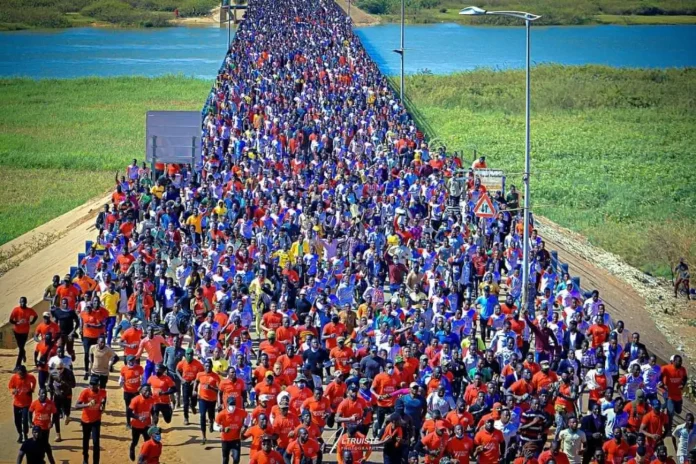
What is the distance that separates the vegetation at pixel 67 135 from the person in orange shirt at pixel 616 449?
26.6 meters

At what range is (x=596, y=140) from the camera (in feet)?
217

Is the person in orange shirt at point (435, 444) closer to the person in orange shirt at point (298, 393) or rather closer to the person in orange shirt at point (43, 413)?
the person in orange shirt at point (298, 393)

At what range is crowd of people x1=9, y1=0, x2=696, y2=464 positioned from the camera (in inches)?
687

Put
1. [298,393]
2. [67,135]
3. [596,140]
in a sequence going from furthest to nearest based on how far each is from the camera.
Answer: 1. [596,140]
2. [67,135]
3. [298,393]

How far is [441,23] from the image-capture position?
148500 mm

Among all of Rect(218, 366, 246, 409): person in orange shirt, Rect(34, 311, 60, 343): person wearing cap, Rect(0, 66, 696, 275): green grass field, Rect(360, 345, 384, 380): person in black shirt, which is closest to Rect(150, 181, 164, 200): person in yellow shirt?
A: Rect(0, 66, 696, 275): green grass field

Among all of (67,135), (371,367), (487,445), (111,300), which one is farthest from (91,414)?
(67,135)

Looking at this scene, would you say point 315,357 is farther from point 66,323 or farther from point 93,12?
point 93,12

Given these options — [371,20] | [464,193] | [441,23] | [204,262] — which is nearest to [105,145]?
[464,193]

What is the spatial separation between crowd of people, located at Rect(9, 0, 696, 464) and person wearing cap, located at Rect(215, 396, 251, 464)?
0.03 meters

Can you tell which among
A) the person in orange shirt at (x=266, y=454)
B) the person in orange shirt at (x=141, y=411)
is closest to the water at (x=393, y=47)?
the person in orange shirt at (x=141, y=411)

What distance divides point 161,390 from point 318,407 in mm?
2365

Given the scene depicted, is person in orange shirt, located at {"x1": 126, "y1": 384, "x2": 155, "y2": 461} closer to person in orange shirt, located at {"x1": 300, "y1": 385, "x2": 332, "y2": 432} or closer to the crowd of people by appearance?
the crowd of people

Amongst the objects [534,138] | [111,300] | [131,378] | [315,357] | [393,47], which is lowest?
[131,378]
